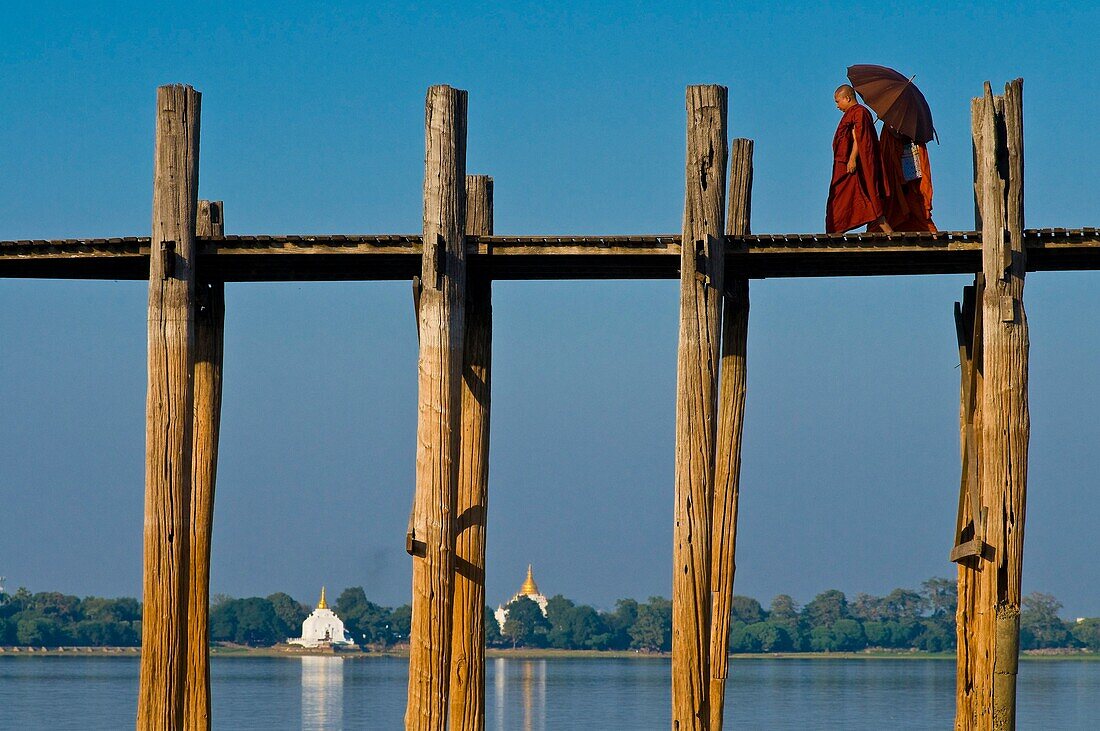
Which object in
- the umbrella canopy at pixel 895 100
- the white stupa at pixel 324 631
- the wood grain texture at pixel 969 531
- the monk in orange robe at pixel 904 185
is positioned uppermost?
the umbrella canopy at pixel 895 100

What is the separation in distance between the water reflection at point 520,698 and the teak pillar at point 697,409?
1202 inches

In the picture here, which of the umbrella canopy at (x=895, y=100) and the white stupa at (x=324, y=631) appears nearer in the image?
the umbrella canopy at (x=895, y=100)

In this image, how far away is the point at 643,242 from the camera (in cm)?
1133

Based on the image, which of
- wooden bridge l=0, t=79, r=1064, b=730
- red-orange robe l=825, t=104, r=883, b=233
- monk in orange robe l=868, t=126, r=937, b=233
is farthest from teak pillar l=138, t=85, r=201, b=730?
monk in orange robe l=868, t=126, r=937, b=233

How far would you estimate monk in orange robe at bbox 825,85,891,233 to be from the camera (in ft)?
39.9

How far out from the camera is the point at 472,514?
11938mm

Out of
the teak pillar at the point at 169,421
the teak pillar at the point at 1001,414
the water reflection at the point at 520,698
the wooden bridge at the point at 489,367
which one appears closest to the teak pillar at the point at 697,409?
the wooden bridge at the point at 489,367

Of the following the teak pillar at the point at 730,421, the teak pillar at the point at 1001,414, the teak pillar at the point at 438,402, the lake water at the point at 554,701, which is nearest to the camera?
the teak pillar at the point at 1001,414

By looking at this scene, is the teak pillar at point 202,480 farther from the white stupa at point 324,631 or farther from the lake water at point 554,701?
the white stupa at point 324,631

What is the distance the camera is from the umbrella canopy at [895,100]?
1247cm

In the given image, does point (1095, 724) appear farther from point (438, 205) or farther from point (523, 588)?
point (523, 588)

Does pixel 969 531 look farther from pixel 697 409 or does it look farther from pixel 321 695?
pixel 321 695

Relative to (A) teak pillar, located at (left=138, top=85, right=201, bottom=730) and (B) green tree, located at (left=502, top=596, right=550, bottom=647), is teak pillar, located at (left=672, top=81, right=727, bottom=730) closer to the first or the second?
(A) teak pillar, located at (left=138, top=85, right=201, bottom=730)

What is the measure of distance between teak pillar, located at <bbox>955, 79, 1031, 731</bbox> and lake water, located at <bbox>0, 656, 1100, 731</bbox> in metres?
30.2
